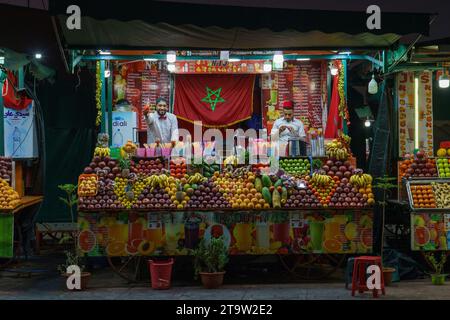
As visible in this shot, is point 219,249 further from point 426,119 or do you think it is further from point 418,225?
point 426,119

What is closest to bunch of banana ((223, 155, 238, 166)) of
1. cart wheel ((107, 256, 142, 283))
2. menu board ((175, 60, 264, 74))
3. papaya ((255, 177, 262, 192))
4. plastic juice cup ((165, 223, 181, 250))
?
papaya ((255, 177, 262, 192))

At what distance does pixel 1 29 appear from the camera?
10.3 metres

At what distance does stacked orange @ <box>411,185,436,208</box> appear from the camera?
30.4ft

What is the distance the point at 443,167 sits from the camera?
32.5 feet

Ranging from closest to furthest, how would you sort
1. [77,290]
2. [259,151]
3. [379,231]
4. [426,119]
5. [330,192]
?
[77,290] → [330,192] → [259,151] → [379,231] → [426,119]

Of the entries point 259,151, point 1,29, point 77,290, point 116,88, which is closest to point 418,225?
point 259,151

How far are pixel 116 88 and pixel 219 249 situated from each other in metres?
5.14

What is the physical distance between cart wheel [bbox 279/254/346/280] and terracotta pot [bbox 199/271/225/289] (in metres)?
1.07

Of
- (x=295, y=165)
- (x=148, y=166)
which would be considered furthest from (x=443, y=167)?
(x=148, y=166)

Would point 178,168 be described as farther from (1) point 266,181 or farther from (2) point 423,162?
(2) point 423,162

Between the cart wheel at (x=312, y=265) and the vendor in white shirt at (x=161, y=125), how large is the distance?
10.5 ft

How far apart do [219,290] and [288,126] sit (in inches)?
162

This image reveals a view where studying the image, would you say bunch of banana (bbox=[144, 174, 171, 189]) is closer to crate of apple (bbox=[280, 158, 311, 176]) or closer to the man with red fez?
crate of apple (bbox=[280, 158, 311, 176])

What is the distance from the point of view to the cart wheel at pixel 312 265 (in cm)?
911
